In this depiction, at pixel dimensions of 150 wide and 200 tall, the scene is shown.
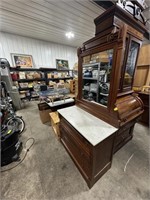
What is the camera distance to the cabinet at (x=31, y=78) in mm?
4232

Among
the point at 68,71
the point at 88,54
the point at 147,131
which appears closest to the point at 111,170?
the point at 147,131

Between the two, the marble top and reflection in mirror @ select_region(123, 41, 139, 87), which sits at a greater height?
reflection in mirror @ select_region(123, 41, 139, 87)

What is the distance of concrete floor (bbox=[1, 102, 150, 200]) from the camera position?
112 centimetres

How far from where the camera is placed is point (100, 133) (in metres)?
1.03

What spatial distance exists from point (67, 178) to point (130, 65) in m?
1.97

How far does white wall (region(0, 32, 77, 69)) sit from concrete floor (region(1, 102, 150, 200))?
427 centimetres

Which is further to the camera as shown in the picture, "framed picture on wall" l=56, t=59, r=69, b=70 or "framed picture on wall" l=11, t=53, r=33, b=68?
"framed picture on wall" l=56, t=59, r=69, b=70

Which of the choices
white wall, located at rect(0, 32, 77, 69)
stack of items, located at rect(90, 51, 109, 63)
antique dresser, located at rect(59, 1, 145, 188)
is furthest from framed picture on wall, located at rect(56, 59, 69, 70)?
stack of items, located at rect(90, 51, 109, 63)

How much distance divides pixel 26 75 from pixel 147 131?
17.3 feet

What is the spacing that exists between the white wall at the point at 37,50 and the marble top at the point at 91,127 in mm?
4262

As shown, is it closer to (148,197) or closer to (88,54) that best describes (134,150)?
(148,197)

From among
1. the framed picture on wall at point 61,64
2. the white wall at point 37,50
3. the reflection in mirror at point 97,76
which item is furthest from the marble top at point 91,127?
the framed picture on wall at point 61,64

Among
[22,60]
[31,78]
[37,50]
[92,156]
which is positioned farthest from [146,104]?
[22,60]

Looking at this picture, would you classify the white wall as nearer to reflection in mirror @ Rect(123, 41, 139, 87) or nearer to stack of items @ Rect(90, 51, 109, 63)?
stack of items @ Rect(90, 51, 109, 63)
